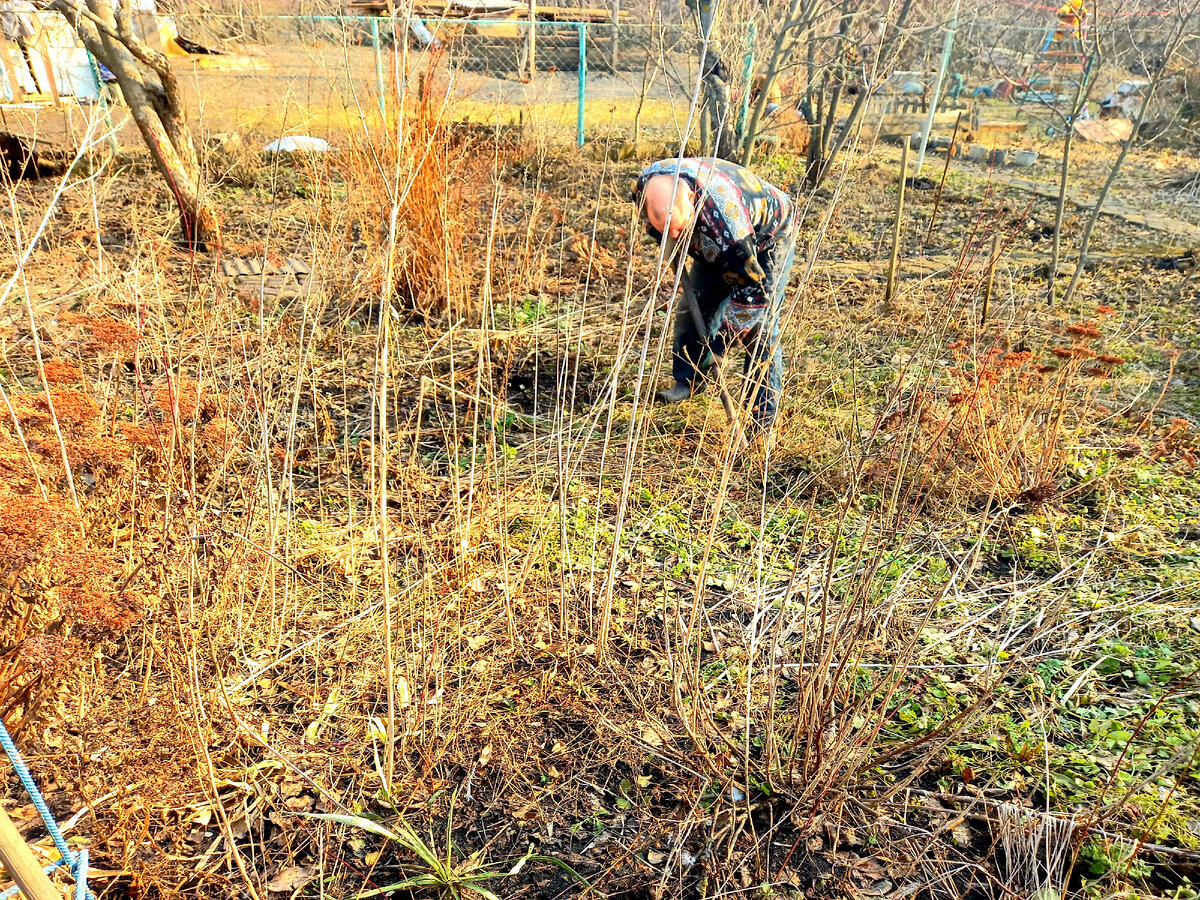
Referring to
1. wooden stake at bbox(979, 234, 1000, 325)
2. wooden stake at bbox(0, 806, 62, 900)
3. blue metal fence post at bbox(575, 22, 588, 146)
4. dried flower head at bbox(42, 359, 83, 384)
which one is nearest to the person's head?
wooden stake at bbox(979, 234, 1000, 325)

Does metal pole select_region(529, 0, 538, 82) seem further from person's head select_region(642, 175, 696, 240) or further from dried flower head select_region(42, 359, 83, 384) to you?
dried flower head select_region(42, 359, 83, 384)

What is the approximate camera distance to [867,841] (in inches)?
67.9

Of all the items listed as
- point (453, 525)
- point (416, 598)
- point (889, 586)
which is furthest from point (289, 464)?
point (889, 586)

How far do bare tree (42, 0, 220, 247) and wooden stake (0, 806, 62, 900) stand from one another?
174 inches

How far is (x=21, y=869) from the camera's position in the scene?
875 mm

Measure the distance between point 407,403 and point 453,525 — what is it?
1228mm

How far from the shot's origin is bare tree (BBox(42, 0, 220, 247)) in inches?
185

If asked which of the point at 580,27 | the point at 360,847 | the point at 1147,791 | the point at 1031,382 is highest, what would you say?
the point at 580,27

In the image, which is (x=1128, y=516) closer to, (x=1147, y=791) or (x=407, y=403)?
(x=1147, y=791)

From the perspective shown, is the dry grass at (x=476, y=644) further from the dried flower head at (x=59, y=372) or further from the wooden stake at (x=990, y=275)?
the wooden stake at (x=990, y=275)

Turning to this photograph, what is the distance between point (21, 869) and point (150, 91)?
5269 millimetres

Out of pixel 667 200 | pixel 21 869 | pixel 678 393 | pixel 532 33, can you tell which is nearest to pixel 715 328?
pixel 678 393

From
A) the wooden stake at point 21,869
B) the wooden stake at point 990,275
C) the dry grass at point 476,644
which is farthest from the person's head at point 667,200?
the wooden stake at point 21,869

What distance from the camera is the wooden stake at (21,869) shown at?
872mm
